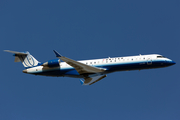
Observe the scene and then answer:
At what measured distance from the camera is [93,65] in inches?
1166

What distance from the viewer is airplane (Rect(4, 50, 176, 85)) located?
28812 millimetres

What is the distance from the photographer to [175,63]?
29.6 meters

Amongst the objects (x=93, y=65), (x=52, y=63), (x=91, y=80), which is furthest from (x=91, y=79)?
(x=52, y=63)

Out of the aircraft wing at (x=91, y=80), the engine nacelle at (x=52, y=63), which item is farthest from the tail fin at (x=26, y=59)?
the aircraft wing at (x=91, y=80)

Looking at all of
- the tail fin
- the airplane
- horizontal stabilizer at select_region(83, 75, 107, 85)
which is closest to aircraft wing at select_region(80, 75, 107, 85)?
horizontal stabilizer at select_region(83, 75, 107, 85)

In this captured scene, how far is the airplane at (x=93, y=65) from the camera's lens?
94.5 ft

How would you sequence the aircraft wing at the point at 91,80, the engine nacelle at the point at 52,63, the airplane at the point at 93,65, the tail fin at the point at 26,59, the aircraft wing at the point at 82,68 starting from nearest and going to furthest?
the aircraft wing at the point at 82,68
the airplane at the point at 93,65
the engine nacelle at the point at 52,63
the tail fin at the point at 26,59
the aircraft wing at the point at 91,80

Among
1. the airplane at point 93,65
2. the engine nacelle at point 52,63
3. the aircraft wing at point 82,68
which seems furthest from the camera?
the engine nacelle at point 52,63

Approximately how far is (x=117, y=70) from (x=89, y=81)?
5.14m

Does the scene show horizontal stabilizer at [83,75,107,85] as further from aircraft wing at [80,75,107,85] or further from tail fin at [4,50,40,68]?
tail fin at [4,50,40,68]

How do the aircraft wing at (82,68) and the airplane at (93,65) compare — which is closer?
the aircraft wing at (82,68)

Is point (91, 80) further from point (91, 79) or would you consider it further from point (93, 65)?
point (93, 65)

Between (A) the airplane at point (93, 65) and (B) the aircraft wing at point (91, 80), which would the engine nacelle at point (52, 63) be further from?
(B) the aircraft wing at point (91, 80)

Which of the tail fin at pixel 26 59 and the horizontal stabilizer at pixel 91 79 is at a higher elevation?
the tail fin at pixel 26 59
